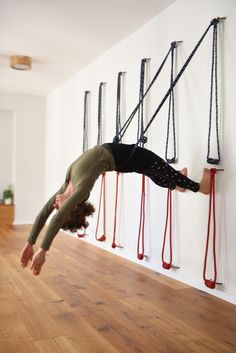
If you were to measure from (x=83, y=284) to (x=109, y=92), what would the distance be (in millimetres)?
2425

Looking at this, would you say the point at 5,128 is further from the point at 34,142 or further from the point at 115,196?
the point at 115,196

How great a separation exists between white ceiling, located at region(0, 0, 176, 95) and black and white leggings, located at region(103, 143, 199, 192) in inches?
57.1

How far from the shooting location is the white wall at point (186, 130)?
2.76 meters

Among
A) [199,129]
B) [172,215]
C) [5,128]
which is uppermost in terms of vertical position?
[5,128]

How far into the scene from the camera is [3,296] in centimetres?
280

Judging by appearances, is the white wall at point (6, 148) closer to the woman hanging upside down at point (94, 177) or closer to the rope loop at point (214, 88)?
the woman hanging upside down at point (94, 177)

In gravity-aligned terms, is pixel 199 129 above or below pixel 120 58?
below

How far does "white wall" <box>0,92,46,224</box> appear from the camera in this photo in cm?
684

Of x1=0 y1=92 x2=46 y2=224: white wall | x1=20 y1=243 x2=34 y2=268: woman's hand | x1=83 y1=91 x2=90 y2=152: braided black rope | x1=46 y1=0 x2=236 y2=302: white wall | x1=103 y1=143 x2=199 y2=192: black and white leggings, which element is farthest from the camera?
x1=0 y1=92 x2=46 y2=224: white wall

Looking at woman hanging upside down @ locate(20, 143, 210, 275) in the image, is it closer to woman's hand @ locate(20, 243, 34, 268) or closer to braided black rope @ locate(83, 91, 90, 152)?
woman's hand @ locate(20, 243, 34, 268)

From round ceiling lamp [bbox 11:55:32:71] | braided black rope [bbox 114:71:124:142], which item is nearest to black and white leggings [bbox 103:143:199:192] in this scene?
braided black rope [bbox 114:71:124:142]

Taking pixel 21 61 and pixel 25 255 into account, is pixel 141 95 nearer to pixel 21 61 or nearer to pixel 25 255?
pixel 21 61

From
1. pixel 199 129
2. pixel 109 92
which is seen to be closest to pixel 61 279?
pixel 199 129

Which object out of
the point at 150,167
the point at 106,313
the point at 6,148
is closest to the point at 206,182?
the point at 150,167
